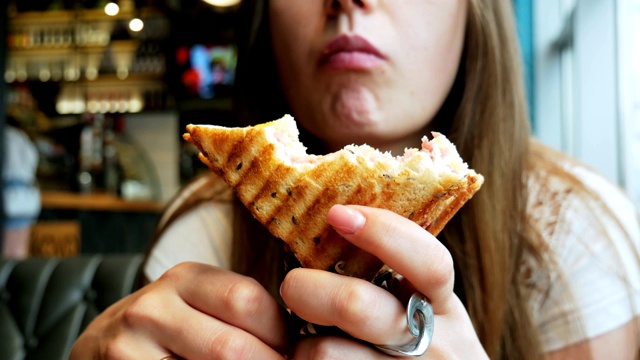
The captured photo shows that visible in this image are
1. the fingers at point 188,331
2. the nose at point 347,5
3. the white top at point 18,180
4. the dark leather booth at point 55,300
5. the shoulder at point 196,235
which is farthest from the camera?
the white top at point 18,180

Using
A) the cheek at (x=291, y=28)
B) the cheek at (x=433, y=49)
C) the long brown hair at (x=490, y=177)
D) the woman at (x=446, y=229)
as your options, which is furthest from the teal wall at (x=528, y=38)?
the cheek at (x=291, y=28)

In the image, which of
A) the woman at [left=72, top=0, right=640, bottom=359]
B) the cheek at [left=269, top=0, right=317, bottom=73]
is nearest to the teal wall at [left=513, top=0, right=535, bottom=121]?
the woman at [left=72, top=0, right=640, bottom=359]

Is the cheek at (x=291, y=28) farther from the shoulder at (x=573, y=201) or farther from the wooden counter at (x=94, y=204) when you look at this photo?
the wooden counter at (x=94, y=204)

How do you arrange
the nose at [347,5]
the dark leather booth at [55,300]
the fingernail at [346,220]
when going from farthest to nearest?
the dark leather booth at [55,300] < the nose at [347,5] < the fingernail at [346,220]

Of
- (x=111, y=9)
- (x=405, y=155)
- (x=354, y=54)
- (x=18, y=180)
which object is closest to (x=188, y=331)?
(x=405, y=155)

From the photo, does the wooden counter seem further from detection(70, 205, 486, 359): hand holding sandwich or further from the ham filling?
the ham filling

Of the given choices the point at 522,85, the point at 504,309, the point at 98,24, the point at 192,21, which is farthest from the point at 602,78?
the point at 98,24
